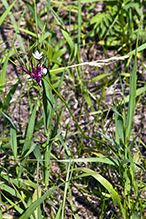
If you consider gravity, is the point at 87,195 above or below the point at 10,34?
below

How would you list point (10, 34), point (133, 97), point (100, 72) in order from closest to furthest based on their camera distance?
1. point (133, 97)
2. point (100, 72)
3. point (10, 34)

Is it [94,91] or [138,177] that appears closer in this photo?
[138,177]

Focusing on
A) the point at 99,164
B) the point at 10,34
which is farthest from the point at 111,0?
the point at 99,164

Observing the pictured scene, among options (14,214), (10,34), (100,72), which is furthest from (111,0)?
(14,214)

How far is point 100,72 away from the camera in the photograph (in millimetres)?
1755

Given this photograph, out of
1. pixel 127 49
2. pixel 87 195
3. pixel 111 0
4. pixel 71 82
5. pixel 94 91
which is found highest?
pixel 111 0

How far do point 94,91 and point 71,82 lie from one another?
19cm

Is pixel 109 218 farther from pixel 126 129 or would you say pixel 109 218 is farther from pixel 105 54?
pixel 105 54

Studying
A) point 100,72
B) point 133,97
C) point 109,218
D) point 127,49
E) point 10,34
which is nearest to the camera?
point 133,97

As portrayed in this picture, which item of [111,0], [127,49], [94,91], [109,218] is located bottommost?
[109,218]

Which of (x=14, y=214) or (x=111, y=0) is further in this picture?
(x=111, y=0)

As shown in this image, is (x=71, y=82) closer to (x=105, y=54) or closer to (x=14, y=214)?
(x=105, y=54)

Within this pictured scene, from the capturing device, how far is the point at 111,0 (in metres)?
1.63

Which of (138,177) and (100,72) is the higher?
(100,72)
